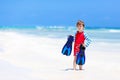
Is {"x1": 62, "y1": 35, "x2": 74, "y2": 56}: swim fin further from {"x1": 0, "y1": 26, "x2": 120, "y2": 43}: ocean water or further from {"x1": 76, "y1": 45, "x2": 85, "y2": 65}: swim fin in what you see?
{"x1": 0, "y1": 26, "x2": 120, "y2": 43}: ocean water

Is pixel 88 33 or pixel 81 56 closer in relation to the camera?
pixel 81 56

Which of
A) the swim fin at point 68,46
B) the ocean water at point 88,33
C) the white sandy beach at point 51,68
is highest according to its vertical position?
the ocean water at point 88,33

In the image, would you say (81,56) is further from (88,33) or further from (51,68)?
(88,33)

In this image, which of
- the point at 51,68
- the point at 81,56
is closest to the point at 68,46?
the point at 81,56

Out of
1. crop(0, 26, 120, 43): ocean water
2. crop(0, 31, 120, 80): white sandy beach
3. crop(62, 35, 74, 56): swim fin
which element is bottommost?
crop(0, 31, 120, 80): white sandy beach

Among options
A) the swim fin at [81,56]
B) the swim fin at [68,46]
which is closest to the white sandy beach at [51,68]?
the swim fin at [81,56]

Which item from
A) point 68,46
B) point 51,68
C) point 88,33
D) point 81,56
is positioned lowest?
point 51,68

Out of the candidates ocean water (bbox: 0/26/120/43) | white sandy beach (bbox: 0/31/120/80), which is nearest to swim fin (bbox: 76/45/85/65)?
white sandy beach (bbox: 0/31/120/80)

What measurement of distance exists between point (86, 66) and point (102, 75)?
1527mm

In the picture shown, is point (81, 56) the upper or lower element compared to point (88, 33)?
lower

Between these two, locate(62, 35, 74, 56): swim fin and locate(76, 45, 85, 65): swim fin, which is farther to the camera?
locate(62, 35, 74, 56): swim fin

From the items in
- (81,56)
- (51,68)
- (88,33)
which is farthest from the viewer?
(88,33)

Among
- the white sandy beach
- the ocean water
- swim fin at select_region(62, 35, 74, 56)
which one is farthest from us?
the ocean water

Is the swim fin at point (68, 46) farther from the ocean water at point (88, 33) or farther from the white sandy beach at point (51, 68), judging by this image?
the ocean water at point (88, 33)
